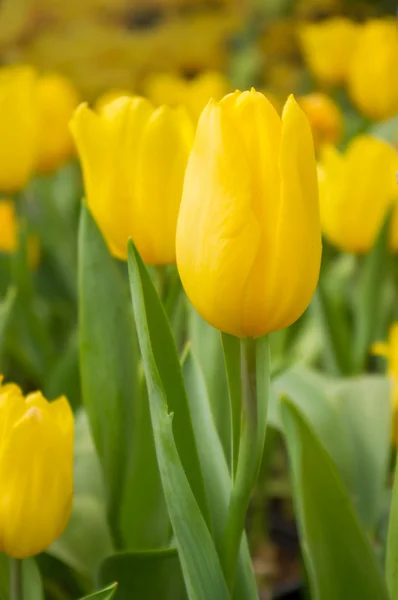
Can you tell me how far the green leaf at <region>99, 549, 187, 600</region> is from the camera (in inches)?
16.8

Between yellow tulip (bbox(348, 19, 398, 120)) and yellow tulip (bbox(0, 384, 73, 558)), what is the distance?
2.52 feet

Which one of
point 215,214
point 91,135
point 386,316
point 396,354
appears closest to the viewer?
point 215,214

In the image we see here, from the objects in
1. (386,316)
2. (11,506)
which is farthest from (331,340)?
(11,506)

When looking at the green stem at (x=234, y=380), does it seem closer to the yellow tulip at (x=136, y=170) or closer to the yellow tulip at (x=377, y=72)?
the yellow tulip at (x=136, y=170)

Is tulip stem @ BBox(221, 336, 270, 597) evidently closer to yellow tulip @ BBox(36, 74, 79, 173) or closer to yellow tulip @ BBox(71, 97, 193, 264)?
yellow tulip @ BBox(71, 97, 193, 264)

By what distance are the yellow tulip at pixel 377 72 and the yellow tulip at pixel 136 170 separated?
2.08ft

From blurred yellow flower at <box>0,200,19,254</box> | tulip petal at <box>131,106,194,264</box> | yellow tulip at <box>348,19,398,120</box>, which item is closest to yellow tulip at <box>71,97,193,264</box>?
tulip petal at <box>131,106,194,264</box>

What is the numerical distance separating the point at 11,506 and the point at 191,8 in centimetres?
207

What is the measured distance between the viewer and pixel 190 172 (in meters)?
0.31

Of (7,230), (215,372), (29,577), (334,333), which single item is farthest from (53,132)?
(29,577)

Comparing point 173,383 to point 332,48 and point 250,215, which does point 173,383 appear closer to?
Answer: point 250,215

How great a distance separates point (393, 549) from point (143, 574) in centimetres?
15

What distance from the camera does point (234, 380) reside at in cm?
34

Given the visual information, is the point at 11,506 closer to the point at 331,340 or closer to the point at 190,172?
the point at 190,172
